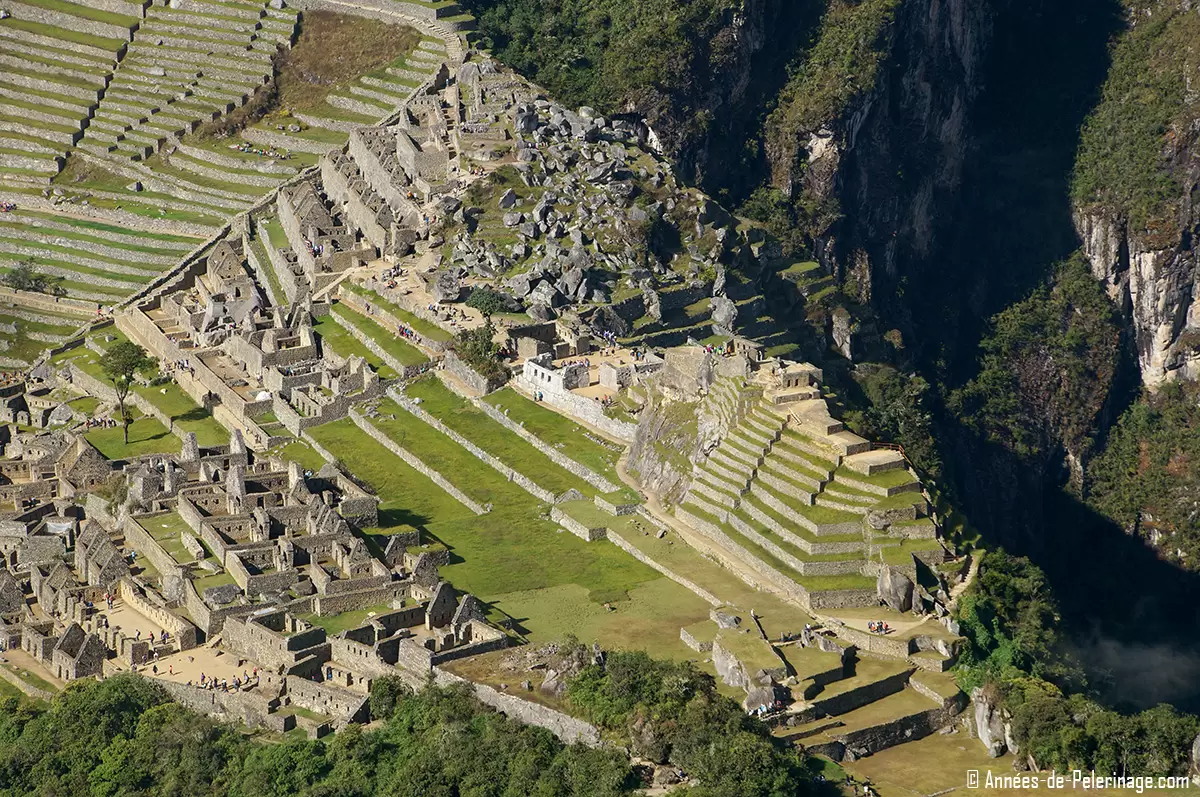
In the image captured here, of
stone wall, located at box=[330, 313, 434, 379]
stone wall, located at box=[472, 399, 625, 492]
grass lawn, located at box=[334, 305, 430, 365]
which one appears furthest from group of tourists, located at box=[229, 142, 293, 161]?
stone wall, located at box=[472, 399, 625, 492]

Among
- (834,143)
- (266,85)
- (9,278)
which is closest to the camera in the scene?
(9,278)

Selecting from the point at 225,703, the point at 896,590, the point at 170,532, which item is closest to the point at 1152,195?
the point at 896,590

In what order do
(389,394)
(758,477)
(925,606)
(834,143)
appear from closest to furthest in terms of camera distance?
1. (925,606)
2. (758,477)
3. (389,394)
4. (834,143)

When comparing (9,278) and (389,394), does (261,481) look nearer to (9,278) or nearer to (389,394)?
(389,394)

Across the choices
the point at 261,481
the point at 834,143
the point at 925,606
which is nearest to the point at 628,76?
the point at 834,143

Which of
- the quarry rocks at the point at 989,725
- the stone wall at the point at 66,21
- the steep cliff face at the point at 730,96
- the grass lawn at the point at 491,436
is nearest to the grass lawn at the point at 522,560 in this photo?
the grass lawn at the point at 491,436

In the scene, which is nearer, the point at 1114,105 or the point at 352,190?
the point at 352,190

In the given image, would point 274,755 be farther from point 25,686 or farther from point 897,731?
point 897,731

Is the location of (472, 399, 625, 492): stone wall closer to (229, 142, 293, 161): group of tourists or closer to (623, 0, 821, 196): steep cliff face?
(229, 142, 293, 161): group of tourists
